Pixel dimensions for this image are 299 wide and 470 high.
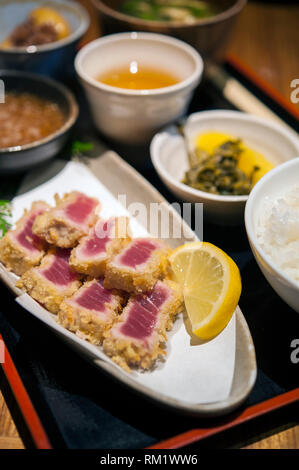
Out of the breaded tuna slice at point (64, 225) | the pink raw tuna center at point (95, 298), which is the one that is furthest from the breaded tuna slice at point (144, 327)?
the breaded tuna slice at point (64, 225)

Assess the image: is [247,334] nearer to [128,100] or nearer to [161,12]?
[128,100]

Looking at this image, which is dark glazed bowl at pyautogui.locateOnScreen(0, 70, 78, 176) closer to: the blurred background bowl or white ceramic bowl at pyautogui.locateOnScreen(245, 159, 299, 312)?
the blurred background bowl

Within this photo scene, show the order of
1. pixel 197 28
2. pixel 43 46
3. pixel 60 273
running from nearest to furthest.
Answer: pixel 60 273 < pixel 197 28 < pixel 43 46

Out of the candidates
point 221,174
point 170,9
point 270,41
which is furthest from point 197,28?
point 270,41

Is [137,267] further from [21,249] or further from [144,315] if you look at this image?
[21,249]

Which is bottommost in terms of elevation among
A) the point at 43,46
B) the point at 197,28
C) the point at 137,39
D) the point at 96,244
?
the point at 96,244
